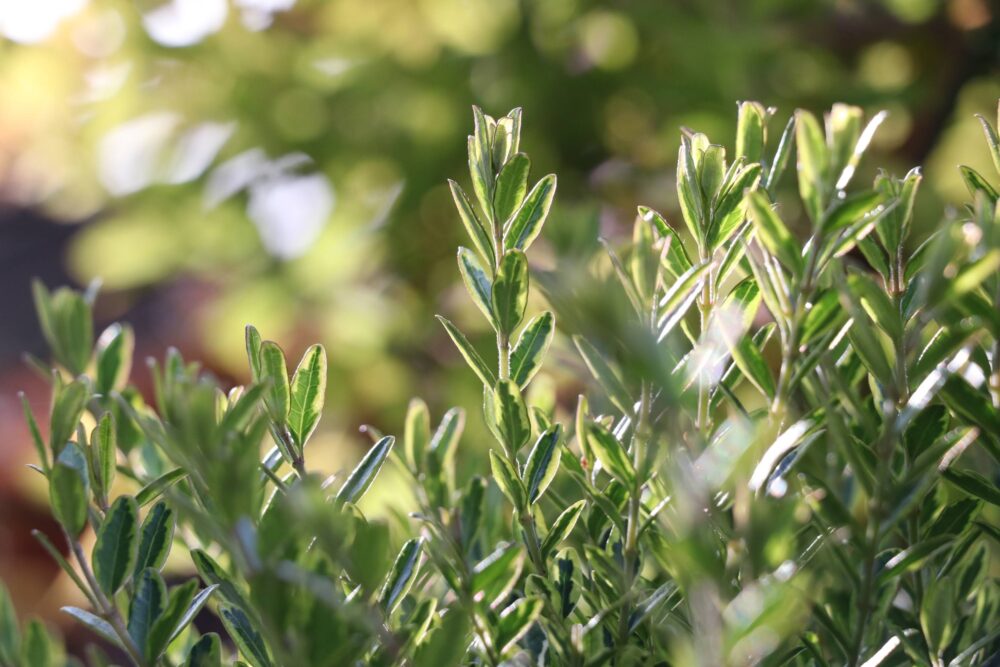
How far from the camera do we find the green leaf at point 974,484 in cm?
20

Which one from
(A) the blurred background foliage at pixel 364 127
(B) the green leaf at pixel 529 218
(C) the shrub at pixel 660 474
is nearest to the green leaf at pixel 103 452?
(C) the shrub at pixel 660 474

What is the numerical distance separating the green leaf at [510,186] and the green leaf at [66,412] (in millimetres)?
102

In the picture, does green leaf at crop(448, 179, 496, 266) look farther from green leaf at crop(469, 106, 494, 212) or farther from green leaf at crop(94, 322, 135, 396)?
green leaf at crop(94, 322, 135, 396)

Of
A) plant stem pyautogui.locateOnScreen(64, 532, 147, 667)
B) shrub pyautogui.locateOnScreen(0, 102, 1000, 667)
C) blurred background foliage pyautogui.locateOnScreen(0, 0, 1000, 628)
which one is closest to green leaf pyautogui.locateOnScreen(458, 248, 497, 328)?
shrub pyautogui.locateOnScreen(0, 102, 1000, 667)

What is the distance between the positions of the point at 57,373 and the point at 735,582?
0.17 m

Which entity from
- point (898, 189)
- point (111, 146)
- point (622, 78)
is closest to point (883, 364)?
point (898, 189)

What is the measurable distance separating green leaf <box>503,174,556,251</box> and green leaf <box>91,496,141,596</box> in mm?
106

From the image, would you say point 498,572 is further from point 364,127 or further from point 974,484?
point 364,127

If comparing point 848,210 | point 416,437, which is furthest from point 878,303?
point 416,437

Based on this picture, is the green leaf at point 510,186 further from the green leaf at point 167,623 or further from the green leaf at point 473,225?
the green leaf at point 167,623

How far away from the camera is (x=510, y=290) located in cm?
22

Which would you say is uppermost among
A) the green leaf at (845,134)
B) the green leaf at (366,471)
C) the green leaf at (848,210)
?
the green leaf at (366,471)

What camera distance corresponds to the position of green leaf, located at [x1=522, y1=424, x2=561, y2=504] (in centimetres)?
22

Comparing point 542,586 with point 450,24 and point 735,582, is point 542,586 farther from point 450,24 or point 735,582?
point 450,24
